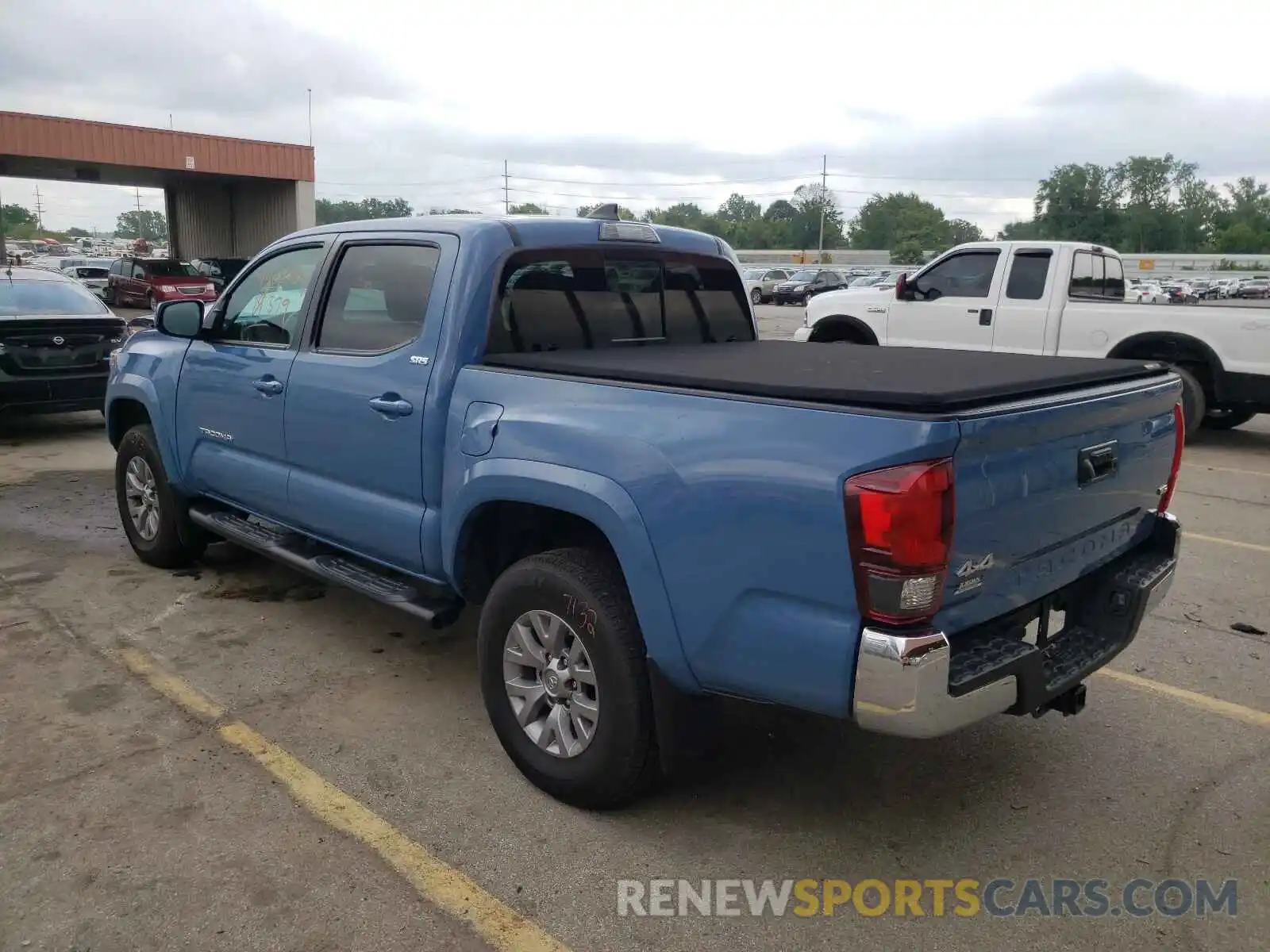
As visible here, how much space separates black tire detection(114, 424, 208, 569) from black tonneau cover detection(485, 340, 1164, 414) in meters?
2.77

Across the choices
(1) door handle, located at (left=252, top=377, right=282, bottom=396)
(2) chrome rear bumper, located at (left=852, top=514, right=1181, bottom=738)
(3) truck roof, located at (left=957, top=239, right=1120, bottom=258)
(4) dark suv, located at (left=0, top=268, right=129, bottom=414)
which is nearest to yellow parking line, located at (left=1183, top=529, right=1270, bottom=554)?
(2) chrome rear bumper, located at (left=852, top=514, right=1181, bottom=738)

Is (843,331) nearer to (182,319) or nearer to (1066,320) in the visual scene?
(1066,320)

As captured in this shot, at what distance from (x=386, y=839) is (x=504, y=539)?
1086 millimetres

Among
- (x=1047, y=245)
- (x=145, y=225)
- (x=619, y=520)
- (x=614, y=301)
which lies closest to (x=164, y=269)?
(x=1047, y=245)

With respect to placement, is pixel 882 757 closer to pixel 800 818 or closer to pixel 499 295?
pixel 800 818

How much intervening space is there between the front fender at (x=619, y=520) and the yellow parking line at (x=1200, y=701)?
2.47m

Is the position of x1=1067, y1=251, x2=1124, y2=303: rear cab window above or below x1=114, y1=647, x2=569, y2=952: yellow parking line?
above

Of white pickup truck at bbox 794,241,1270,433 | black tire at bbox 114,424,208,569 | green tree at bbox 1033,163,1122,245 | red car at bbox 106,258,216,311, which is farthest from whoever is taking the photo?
green tree at bbox 1033,163,1122,245

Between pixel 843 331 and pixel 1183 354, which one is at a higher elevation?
pixel 843 331

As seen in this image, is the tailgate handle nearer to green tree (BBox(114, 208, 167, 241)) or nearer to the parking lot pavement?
the parking lot pavement

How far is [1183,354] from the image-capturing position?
9.59 metres

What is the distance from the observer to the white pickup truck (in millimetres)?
9297

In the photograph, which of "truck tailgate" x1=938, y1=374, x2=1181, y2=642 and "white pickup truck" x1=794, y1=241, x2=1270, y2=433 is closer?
"truck tailgate" x1=938, y1=374, x2=1181, y2=642

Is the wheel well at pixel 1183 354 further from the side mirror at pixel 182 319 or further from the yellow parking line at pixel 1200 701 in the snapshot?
the side mirror at pixel 182 319
